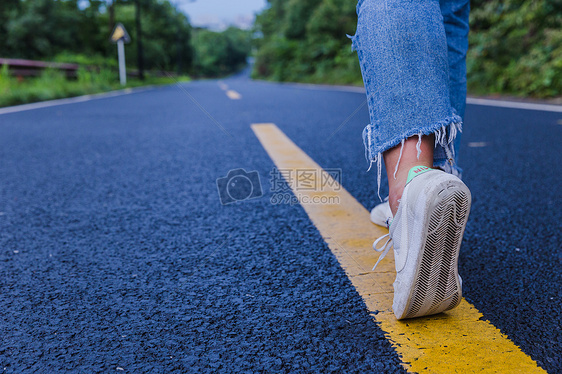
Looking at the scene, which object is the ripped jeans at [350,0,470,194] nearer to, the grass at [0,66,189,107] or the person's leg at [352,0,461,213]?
the person's leg at [352,0,461,213]

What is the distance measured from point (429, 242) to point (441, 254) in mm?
42

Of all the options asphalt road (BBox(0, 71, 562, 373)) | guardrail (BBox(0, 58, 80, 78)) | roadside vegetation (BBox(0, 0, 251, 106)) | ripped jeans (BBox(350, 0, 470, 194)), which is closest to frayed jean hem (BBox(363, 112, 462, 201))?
ripped jeans (BBox(350, 0, 470, 194))

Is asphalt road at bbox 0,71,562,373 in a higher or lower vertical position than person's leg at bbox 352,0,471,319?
lower

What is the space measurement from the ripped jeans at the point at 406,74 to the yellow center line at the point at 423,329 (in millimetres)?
312

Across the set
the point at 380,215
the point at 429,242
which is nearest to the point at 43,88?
the point at 380,215

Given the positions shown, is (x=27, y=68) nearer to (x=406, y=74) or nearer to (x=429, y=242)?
(x=406, y=74)

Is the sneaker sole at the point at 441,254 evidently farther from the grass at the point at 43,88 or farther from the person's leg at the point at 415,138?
the grass at the point at 43,88

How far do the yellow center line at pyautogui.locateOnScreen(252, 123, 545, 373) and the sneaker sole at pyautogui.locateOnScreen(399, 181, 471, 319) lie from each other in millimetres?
42

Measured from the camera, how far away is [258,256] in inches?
49.3

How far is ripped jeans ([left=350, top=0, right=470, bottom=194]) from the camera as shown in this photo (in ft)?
3.31

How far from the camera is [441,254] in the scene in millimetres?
893

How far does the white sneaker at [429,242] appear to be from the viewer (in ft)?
2.82

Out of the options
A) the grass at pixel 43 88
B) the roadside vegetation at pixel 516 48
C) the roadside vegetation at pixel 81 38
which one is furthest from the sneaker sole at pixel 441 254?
the roadside vegetation at pixel 81 38

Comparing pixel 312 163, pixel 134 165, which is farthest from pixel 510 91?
pixel 134 165
